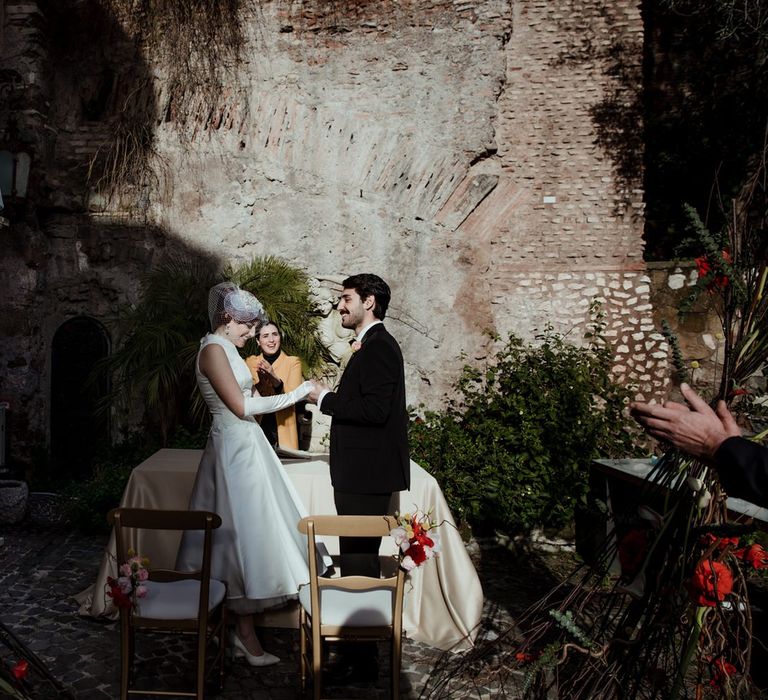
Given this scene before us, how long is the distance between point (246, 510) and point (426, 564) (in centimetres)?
115

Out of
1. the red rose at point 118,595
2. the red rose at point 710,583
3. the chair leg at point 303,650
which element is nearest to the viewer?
the red rose at point 710,583

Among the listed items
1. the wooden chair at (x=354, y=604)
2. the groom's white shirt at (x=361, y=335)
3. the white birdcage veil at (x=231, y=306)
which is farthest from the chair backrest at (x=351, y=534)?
the white birdcage veil at (x=231, y=306)

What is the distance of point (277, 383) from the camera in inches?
205

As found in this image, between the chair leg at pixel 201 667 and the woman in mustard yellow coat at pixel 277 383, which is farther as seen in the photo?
the woman in mustard yellow coat at pixel 277 383

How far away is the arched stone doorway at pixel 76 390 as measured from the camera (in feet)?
23.9

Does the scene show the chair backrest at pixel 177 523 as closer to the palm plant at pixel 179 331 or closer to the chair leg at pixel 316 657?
the chair leg at pixel 316 657

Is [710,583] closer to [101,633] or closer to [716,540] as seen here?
Answer: [716,540]

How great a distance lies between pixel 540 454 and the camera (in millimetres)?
5879

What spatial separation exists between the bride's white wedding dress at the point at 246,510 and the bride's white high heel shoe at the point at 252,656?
260mm

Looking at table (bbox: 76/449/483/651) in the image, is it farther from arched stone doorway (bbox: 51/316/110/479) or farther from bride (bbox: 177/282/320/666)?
arched stone doorway (bbox: 51/316/110/479)

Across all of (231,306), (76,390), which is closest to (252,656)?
(231,306)

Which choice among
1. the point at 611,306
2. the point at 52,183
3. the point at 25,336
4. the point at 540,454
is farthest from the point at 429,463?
the point at 52,183

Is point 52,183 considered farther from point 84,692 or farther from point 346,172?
point 84,692

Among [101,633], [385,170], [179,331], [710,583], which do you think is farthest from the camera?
[385,170]
